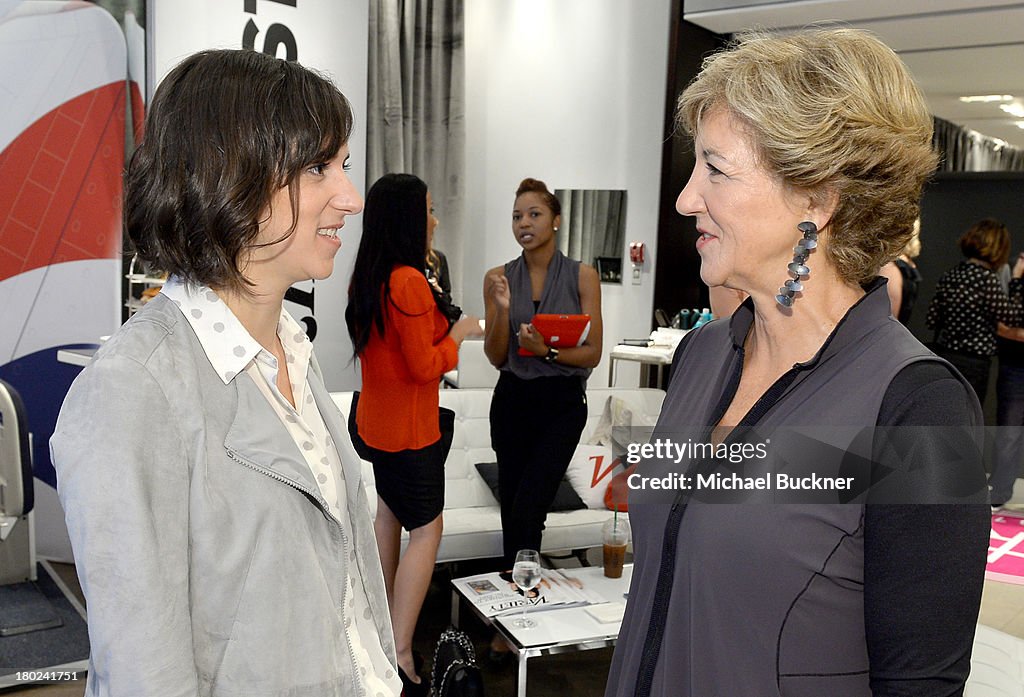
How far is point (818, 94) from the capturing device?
3.35 feet

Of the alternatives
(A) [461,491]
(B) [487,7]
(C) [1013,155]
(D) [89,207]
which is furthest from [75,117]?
(C) [1013,155]

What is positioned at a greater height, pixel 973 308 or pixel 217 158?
pixel 217 158

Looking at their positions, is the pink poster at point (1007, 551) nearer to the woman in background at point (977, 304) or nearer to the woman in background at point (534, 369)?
the woman in background at point (977, 304)

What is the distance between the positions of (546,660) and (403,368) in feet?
4.77

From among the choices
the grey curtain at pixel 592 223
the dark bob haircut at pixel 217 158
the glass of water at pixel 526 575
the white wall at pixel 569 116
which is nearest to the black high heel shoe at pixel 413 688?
the glass of water at pixel 526 575

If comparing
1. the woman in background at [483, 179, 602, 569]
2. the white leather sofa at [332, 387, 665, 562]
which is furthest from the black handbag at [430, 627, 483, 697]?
the white leather sofa at [332, 387, 665, 562]

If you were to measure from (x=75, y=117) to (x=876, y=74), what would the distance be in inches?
145

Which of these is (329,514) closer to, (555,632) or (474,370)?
(555,632)

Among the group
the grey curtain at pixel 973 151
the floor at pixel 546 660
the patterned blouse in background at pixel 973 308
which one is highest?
the grey curtain at pixel 973 151

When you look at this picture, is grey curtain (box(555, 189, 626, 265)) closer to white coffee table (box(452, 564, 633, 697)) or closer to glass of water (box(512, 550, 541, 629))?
white coffee table (box(452, 564, 633, 697))

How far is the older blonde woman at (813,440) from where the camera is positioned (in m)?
0.90

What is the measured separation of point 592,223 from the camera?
6.57 metres

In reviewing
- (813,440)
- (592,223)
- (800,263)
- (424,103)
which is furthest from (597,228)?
(813,440)

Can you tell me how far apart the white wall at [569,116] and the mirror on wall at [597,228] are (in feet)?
0.23
